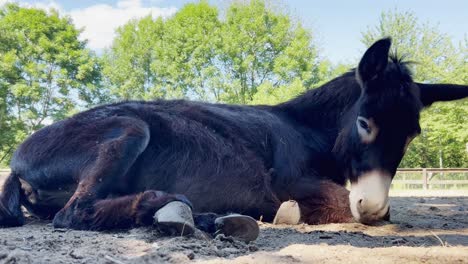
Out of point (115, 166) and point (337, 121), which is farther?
point (337, 121)

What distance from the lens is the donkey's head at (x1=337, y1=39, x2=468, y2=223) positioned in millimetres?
3812

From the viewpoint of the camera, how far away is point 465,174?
2345cm

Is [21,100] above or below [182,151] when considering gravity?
above

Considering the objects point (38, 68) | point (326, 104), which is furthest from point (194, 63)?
point (326, 104)

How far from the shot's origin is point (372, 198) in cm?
375

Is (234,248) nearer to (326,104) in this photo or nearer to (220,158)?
(220,158)

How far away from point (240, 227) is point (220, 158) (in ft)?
4.95

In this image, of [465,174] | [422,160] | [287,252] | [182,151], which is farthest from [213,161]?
[422,160]

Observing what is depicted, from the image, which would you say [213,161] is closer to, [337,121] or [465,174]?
[337,121]

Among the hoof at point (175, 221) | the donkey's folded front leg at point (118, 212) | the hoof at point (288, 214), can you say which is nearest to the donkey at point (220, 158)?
the donkey's folded front leg at point (118, 212)

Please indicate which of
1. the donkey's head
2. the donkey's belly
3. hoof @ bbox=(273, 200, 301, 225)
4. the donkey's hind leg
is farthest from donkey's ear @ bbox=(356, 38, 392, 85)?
the donkey's belly

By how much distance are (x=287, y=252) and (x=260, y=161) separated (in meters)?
2.01

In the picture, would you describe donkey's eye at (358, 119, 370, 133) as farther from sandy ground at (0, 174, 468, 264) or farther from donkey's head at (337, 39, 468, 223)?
sandy ground at (0, 174, 468, 264)

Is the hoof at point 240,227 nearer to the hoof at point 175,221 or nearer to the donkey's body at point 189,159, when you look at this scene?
the hoof at point 175,221
